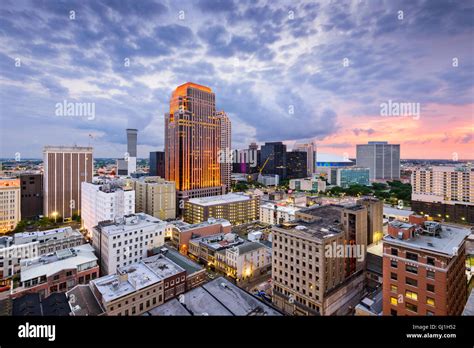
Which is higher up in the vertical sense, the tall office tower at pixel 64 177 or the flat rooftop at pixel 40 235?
the tall office tower at pixel 64 177

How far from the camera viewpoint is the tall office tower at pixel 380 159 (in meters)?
48.9

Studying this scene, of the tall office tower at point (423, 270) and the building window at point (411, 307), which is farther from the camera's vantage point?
the building window at point (411, 307)

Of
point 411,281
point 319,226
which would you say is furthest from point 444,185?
point 411,281

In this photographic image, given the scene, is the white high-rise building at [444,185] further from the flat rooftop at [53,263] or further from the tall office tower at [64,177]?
the tall office tower at [64,177]

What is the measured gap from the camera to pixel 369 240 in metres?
14.6

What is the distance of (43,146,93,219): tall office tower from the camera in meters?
24.2

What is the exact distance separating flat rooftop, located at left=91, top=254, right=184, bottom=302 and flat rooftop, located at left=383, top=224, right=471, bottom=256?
917 cm

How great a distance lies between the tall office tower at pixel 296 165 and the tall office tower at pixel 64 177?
5222 centimetres

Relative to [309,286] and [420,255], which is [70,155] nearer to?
[309,286]

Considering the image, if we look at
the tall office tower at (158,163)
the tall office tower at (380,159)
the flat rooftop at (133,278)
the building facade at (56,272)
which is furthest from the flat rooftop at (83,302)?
the tall office tower at (380,159)

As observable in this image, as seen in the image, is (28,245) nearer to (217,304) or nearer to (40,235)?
(40,235)

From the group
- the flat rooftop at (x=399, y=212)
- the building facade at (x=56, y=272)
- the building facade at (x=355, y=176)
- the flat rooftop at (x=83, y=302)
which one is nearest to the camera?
the flat rooftop at (x=83, y=302)

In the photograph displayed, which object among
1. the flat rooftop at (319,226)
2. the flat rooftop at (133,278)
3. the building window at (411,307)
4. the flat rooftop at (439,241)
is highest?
the flat rooftop at (439,241)
